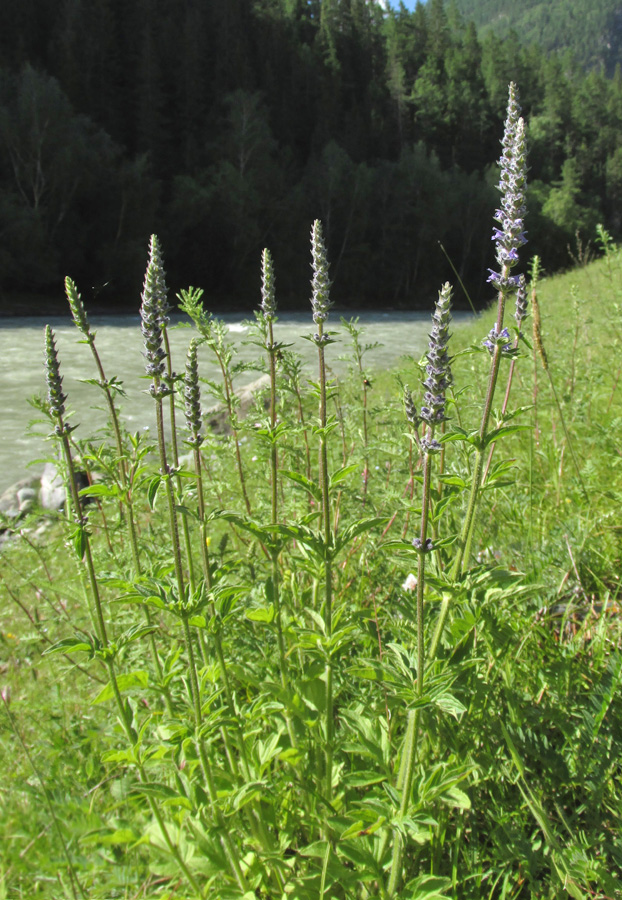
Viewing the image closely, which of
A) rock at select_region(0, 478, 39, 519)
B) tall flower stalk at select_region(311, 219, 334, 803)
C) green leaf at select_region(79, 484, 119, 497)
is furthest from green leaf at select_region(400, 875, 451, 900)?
rock at select_region(0, 478, 39, 519)

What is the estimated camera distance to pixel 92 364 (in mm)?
14000

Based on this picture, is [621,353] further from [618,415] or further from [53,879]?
[53,879]

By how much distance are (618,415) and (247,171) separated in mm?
36380

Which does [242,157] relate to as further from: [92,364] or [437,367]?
[437,367]

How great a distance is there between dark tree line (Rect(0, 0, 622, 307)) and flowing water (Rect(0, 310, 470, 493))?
7.82 metres

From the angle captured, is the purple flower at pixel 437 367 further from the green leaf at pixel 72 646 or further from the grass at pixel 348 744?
the green leaf at pixel 72 646

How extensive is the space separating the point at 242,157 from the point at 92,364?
2762cm

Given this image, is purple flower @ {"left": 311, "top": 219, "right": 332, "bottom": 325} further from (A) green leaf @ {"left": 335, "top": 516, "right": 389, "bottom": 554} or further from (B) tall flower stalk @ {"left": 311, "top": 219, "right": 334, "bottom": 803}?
(A) green leaf @ {"left": 335, "top": 516, "right": 389, "bottom": 554}

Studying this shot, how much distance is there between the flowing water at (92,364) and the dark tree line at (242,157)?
25.7 feet

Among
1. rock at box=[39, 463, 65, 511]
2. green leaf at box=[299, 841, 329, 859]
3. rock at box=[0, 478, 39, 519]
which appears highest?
green leaf at box=[299, 841, 329, 859]

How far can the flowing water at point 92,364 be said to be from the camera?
8859 millimetres

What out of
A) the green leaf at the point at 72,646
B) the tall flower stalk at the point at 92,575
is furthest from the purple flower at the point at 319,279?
the green leaf at the point at 72,646

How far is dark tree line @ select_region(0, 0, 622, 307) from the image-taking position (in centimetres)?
2697

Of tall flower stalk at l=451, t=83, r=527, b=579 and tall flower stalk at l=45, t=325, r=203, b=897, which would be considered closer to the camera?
tall flower stalk at l=451, t=83, r=527, b=579
